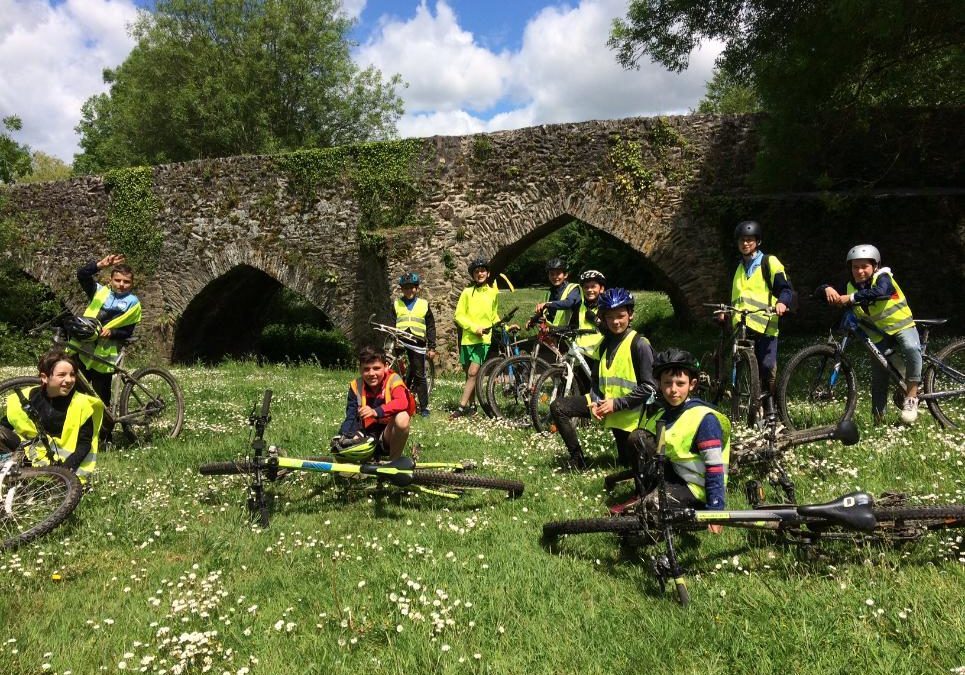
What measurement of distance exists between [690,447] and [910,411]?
3036 mm

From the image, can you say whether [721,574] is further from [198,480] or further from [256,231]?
[256,231]

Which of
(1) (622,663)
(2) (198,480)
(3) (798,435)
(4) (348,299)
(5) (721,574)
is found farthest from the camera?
(4) (348,299)

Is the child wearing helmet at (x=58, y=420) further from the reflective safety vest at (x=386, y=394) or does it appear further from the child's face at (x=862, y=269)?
the child's face at (x=862, y=269)

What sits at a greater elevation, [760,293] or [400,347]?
[760,293]

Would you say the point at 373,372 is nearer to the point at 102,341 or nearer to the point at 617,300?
the point at 617,300

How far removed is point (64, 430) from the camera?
4504 millimetres

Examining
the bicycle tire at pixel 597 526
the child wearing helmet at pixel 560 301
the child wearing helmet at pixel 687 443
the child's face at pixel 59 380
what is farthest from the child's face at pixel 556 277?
the child's face at pixel 59 380

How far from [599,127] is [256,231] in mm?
7362

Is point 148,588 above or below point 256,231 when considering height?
Result: below

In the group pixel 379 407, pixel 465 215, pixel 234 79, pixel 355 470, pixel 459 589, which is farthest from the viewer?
pixel 234 79

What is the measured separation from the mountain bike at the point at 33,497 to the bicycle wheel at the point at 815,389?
18.0 ft

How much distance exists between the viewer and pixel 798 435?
4188 millimetres

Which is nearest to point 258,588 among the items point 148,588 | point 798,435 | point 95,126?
point 148,588

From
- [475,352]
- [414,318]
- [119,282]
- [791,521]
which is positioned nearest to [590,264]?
[475,352]
